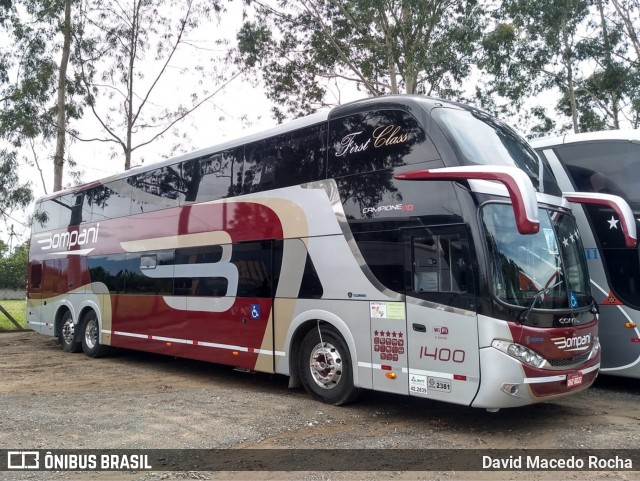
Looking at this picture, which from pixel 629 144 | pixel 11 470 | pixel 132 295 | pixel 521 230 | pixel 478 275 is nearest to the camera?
pixel 11 470

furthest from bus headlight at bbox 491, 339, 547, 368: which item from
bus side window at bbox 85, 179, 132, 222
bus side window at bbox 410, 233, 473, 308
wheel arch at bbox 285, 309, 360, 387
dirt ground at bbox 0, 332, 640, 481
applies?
bus side window at bbox 85, 179, 132, 222

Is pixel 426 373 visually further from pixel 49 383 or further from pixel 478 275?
pixel 49 383

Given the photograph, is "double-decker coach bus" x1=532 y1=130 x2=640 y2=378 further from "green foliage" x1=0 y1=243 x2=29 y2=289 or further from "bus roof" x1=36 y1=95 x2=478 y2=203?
"green foliage" x1=0 y1=243 x2=29 y2=289

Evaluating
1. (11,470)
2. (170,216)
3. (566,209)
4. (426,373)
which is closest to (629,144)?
(566,209)

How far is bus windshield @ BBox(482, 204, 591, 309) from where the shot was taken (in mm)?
6047

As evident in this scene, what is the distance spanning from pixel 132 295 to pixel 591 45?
17.7m

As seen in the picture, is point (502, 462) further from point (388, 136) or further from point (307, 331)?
point (388, 136)

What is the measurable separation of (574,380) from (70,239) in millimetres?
11305

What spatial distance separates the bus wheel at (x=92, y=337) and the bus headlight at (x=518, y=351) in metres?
9.45

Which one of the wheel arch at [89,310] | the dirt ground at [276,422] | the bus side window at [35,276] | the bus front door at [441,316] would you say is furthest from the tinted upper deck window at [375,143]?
the bus side window at [35,276]

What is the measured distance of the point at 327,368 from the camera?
25.1 feet

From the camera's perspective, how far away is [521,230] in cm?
555

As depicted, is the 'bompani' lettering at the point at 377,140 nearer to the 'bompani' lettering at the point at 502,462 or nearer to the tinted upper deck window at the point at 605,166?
the 'bompani' lettering at the point at 502,462

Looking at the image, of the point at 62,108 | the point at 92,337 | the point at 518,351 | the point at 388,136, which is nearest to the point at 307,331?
the point at 388,136
